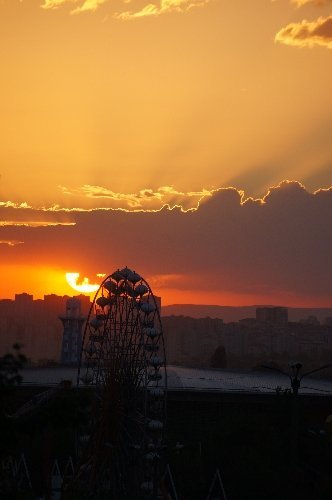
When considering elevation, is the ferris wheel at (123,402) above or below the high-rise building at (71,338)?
below

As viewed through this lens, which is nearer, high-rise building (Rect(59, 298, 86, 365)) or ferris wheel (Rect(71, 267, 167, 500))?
ferris wheel (Rect(71, 267, 167, 500))

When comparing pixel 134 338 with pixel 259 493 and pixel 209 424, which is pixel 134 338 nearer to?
pixel 259 493

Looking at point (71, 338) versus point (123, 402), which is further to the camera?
point (71, 338)

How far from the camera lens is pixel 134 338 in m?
46.6

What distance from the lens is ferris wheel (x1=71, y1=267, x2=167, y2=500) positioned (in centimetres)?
4159

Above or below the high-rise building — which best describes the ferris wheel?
below

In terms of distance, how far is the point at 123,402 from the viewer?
4359cm

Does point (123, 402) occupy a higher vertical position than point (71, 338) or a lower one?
lower

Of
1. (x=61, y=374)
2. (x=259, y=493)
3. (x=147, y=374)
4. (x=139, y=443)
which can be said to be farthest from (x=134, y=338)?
(x=61, y=374)

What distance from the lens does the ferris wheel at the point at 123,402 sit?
41594mm

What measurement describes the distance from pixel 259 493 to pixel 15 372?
120 feet

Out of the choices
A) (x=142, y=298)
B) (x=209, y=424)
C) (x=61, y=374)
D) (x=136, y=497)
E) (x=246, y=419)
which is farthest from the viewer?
(x=61, y=374)

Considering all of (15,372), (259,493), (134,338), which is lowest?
(259,493)

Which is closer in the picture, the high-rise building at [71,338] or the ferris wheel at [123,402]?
the ferris wheel at [123,402]
